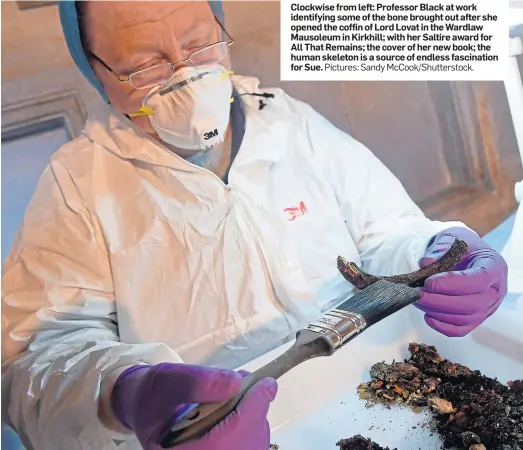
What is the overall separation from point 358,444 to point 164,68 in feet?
1.48

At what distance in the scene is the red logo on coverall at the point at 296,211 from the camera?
27.7 inches

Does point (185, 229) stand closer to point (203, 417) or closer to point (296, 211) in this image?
Answer: point (296, 211)

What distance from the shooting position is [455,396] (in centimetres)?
60

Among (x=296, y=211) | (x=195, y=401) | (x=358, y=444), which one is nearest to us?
(x=195, y=401)

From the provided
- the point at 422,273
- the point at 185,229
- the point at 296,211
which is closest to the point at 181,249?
the point at 185,229

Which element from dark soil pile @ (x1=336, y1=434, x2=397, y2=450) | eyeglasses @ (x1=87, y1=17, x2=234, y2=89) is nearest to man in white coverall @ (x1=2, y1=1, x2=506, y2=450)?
eyeglasses @ (x1=87, y1=17, x2=234, y2=89)

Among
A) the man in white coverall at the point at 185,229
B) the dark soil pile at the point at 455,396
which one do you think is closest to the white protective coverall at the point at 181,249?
the man in white coverall at the point at 185,229

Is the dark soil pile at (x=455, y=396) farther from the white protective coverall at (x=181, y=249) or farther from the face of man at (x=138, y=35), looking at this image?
the face of man at (x=138, y=35)

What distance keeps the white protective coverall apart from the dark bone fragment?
42mm

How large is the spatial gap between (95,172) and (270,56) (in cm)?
25

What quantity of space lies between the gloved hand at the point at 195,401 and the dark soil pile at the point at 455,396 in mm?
209

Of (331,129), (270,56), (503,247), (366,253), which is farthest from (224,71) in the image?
(503,247)

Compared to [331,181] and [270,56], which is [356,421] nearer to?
[331,181]

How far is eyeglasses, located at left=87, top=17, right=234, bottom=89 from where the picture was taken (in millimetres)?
617
